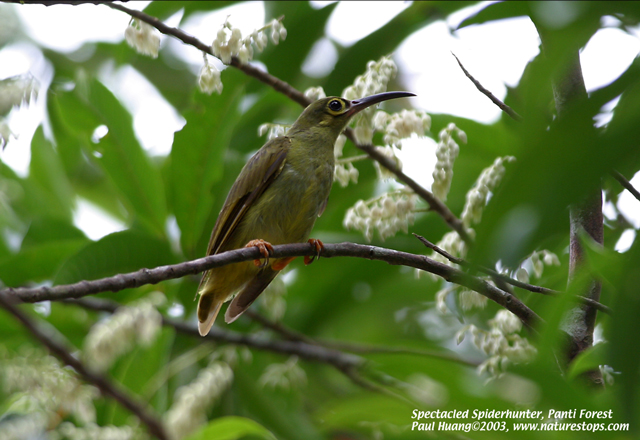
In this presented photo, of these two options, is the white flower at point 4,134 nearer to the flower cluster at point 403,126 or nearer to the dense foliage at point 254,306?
the dense foliage at point 254,306

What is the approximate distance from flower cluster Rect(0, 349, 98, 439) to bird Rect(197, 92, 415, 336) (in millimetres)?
1082

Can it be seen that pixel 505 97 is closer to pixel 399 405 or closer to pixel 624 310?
pixel 399 405

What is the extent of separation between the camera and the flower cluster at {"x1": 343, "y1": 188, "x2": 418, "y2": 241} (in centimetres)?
Result: 319

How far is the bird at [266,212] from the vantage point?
3.93 meters

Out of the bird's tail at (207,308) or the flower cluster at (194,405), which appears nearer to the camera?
the flower cluster at (194,405)

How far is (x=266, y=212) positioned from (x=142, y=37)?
1.39 meters

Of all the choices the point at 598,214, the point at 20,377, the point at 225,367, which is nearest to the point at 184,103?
the point at 225,367

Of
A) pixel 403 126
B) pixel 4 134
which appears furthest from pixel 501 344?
pixel 4 134

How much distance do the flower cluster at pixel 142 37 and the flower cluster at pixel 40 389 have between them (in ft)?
5.27

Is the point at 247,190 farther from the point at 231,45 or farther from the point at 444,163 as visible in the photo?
the point at 444,163

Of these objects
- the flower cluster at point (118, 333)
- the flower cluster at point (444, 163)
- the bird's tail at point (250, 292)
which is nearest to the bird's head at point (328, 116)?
the bird's tail at point (250, 292)

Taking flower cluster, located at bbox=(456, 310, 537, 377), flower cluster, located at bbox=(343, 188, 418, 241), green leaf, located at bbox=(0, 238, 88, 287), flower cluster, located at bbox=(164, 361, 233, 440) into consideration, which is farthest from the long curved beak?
green leaf, located at bbox=(0, 238, 88, 287)

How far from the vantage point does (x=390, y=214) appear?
127 inches

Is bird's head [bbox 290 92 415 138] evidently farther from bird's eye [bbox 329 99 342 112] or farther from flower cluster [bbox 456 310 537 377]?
flower cluster [bbox 456 310 537 377]
